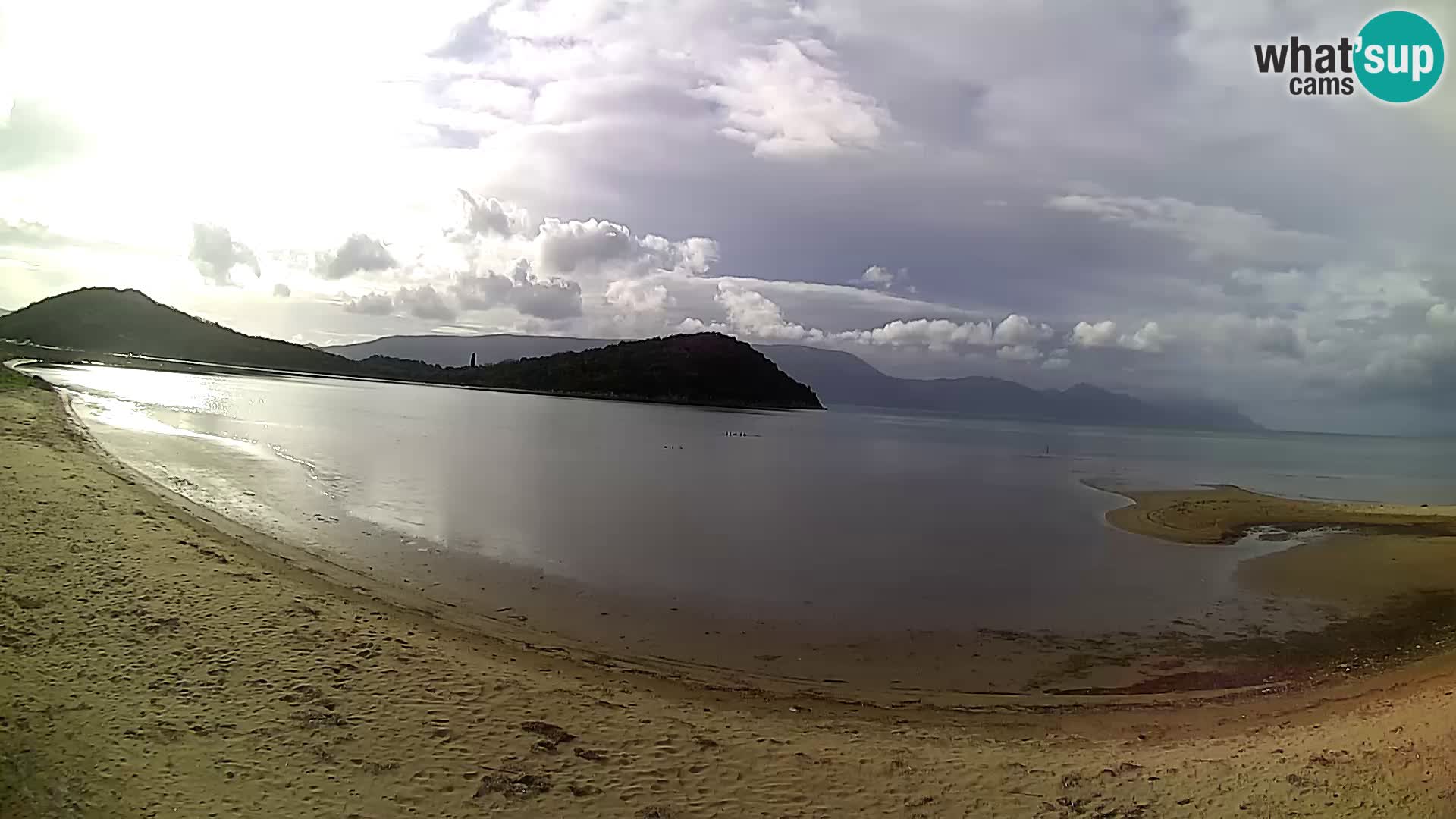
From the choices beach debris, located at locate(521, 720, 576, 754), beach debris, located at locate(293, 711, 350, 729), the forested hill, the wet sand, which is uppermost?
the forested hill

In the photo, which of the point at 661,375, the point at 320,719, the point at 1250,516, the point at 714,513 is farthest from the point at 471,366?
the point at 320,719

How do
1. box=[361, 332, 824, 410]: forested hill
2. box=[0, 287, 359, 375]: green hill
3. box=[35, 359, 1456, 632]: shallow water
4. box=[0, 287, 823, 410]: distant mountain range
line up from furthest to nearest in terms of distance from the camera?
box=[0, 287, 359, 375]: green hill → box=[0, 287, 823, 410]: distant mountain range → box=[361, 332, 824, 410]: forested hill → box=[35, 359, 1456, 632]: shallow water

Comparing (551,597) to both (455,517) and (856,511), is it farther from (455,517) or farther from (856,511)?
(856,511)

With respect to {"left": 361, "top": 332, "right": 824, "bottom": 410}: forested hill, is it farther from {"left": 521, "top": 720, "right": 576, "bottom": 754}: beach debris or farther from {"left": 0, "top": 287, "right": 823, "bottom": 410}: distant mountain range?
{"left": 521, "top": 720, "right": 576, "bottom": 754}: beach debris

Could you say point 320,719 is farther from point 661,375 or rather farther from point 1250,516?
point 661,375

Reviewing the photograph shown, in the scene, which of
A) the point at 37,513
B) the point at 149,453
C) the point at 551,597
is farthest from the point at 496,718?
the point at 149,453

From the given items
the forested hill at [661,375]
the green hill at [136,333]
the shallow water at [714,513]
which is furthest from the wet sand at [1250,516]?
the green hill at [136,333]

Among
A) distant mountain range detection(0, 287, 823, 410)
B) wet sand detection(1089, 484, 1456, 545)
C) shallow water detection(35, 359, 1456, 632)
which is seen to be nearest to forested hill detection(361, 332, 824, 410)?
distant mountain range detection(0, 287, 823, 410)
